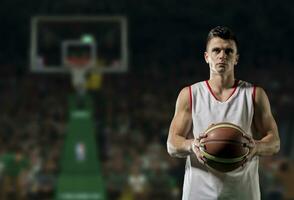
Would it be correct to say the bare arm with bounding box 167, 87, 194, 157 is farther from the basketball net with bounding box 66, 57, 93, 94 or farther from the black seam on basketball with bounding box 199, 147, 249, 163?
the basketball net with bounding box 66, 57, 93, 94

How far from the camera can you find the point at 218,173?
9.37 feet

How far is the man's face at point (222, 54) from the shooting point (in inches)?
114

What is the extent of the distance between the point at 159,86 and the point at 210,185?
13203mm

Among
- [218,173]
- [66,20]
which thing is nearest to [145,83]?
[66,20]

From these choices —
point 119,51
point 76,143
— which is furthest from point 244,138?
point 119,51

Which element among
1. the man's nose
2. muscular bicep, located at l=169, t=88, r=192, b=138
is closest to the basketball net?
muscular bicep, located at l=169, t=88, r=192, b=138

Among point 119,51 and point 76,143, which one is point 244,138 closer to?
point 76,143

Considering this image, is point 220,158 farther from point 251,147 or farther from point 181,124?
point 181,124

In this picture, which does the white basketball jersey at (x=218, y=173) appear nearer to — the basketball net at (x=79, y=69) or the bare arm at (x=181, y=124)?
the bare arm at (x=181, y=124)

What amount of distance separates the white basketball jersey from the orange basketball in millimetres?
106

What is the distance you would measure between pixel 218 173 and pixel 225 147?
0.19 metres

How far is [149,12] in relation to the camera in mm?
17578

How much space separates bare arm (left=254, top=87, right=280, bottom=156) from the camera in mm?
2895

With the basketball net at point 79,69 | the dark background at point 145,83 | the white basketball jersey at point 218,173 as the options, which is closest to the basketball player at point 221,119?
the white basketball jersey at point 218,173
